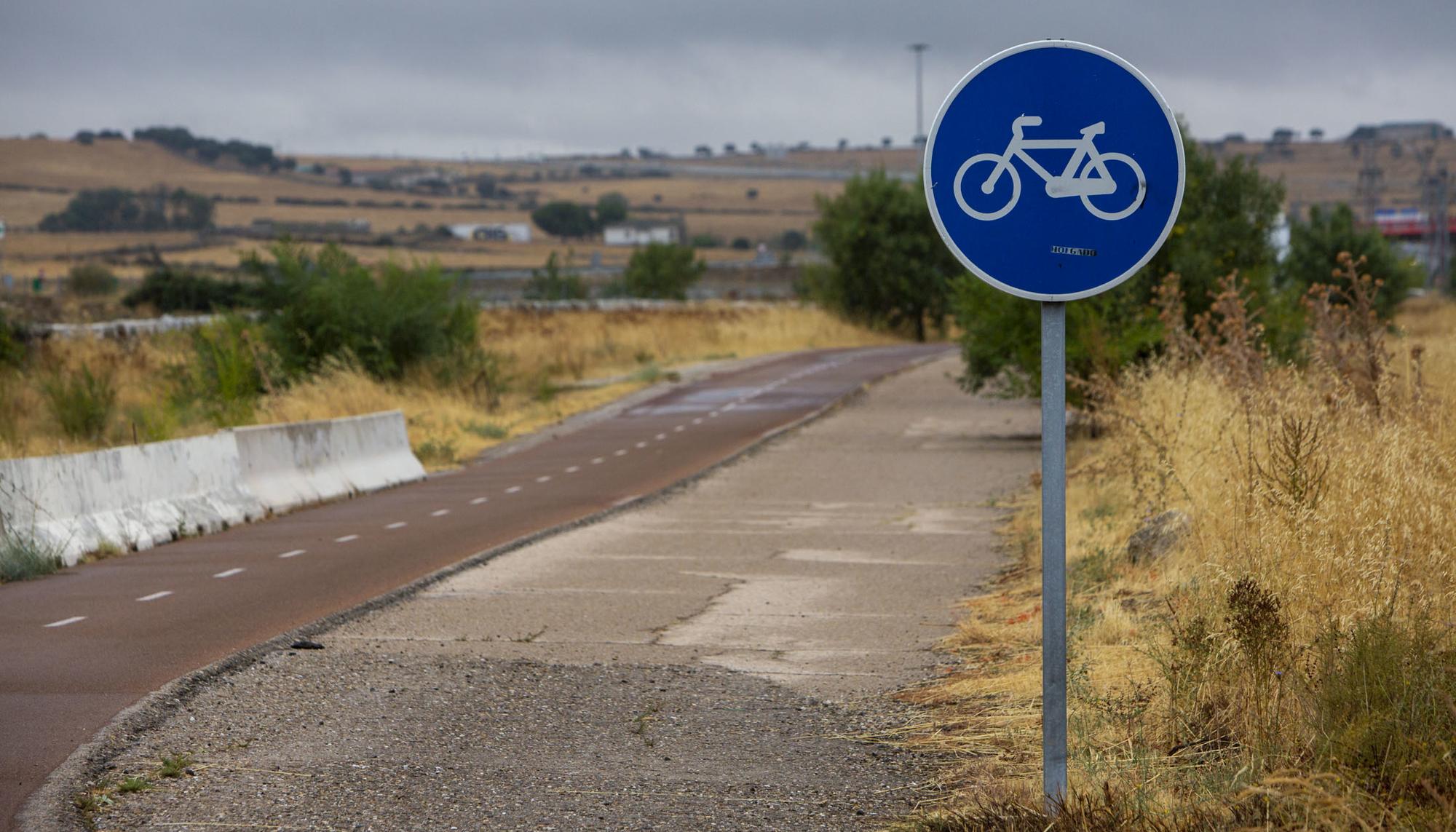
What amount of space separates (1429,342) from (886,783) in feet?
44.7

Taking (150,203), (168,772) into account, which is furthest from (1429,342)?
(150,203)

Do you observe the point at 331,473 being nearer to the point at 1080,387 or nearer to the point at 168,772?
the point at 1080,387

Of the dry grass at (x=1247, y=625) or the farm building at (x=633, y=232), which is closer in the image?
the dry grass at (x=1247, y=625)

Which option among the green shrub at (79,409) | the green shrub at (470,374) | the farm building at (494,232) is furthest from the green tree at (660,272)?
the farm building at (494,232)

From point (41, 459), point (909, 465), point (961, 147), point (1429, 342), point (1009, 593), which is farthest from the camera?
point (909, 465)

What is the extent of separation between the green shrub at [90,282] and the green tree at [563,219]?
9305cm

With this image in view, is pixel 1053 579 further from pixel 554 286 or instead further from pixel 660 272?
pixel 660 272

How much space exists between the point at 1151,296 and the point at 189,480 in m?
14.3

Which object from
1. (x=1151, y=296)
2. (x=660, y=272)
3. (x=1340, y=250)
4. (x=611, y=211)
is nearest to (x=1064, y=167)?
(x=1151, y=296)

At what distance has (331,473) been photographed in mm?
17203

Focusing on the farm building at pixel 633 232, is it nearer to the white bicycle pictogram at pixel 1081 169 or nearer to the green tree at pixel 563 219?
the green tree at pixel 563 219

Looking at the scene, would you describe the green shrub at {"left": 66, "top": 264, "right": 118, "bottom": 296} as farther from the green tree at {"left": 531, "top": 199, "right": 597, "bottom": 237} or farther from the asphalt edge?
the green tree at {"left": 531, "top": 199, "right": 597, "bottom": 237}

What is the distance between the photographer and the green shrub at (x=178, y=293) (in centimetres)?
5519

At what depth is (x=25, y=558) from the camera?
1145cm
